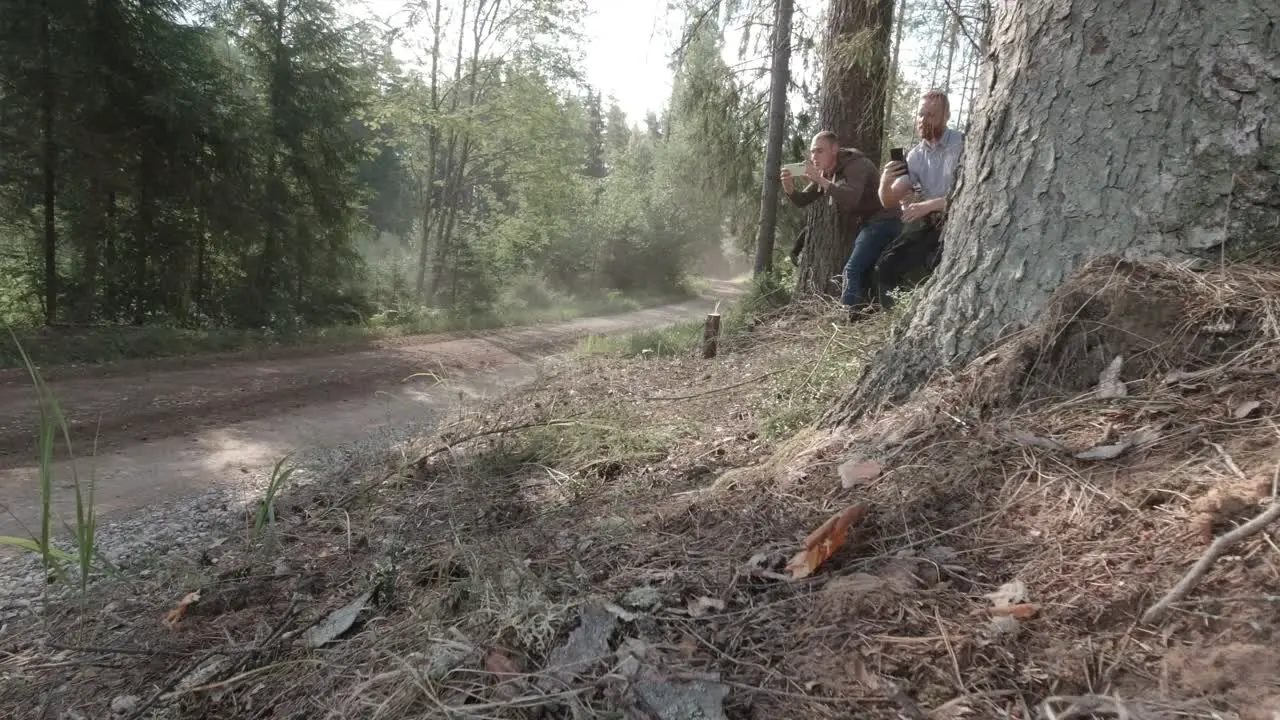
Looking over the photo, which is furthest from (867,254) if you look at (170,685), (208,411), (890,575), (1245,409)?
(208,411)

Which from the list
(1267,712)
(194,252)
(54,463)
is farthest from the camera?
(194,252)

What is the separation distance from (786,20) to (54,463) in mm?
9493

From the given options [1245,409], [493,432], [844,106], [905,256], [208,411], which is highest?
[844,106]

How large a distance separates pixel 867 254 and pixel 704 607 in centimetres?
377

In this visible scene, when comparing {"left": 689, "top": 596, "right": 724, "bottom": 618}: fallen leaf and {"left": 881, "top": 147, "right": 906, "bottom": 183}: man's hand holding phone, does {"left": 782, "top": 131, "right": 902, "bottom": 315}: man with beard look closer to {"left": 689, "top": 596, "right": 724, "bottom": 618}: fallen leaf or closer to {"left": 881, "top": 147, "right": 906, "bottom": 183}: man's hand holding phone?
{"left": 881, "top": 147, "right": 906, "bottom": 183}: man's hand holding phone

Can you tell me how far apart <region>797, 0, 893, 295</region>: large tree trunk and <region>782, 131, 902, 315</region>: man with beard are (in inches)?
29.8

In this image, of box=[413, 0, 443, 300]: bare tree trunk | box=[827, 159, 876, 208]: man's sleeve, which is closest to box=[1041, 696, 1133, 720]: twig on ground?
box=[827, 159, 876, 208]: man's sleeve

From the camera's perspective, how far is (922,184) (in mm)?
4738

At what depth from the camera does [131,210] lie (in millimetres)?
10820

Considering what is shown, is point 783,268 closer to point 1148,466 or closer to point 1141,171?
point 1141,171

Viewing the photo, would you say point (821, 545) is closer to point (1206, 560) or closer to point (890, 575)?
point (890, 575)

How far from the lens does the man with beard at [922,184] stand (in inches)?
182

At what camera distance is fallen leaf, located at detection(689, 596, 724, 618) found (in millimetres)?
1867

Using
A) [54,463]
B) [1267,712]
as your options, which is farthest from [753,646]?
[54,463]
